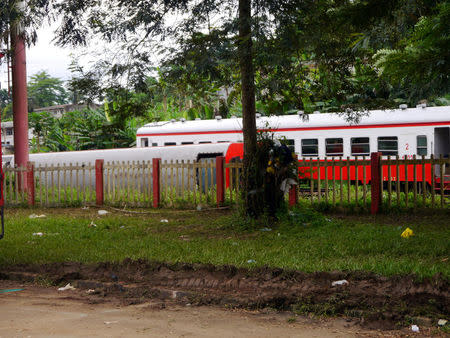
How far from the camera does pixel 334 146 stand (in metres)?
19.2

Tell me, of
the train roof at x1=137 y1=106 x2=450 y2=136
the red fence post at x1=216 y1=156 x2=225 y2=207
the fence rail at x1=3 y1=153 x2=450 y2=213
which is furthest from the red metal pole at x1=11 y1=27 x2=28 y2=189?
the red fence post at x1=216 y1=156 x2=225 y2=207

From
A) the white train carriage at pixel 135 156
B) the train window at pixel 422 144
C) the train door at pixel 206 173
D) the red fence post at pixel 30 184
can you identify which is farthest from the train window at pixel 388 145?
the red fence post at pixel 30 184

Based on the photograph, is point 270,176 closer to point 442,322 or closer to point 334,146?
point 442,322

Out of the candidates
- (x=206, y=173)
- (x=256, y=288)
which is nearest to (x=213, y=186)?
(x=206, y=173)

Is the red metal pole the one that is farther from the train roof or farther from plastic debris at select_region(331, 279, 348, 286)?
plastic debris at select_region(331, 279, 348, 286)

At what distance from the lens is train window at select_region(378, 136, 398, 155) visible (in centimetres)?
1823

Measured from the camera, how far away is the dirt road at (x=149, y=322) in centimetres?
485

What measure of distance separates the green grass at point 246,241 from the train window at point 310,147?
24.3 ft

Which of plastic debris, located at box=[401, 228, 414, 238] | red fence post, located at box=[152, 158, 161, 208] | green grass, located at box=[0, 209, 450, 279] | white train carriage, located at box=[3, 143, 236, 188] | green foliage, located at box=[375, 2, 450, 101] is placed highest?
green foliage, located at box=[375, 2, 450, 101]

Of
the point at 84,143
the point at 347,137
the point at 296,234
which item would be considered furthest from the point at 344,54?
the point at 84,143

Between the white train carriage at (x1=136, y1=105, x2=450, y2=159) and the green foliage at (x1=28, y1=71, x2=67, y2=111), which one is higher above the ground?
the green foliage at (x1=28, y1=71, x2=67, y2=111)

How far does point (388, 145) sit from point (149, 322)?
14.7 m

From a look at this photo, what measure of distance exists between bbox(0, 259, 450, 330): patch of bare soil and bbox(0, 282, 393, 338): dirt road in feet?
0.61

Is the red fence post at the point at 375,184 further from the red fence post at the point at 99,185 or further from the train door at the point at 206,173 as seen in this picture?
the red fence post at the point at 99,185
